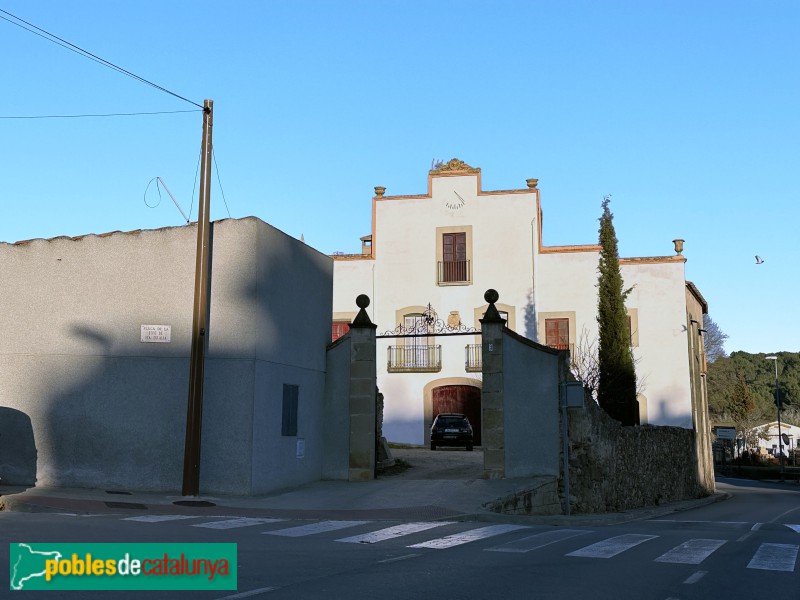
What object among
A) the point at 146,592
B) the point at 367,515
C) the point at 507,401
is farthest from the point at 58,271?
the point at 146,592

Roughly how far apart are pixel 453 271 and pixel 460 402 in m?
5.56

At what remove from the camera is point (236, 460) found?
629 inches

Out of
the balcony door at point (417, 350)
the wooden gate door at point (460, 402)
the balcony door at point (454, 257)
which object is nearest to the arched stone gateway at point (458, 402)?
the wooden gate door at point (460, 402)

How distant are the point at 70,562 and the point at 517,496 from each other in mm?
9999

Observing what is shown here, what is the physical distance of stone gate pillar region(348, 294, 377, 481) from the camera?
1886 cm

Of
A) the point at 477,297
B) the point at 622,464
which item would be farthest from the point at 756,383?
the point at 622,464

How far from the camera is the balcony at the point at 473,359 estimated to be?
34812mm

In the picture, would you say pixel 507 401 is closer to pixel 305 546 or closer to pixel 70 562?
pixel 305 546

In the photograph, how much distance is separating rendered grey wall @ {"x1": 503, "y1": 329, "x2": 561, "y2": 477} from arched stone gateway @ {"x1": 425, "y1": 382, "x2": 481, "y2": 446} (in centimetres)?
1648

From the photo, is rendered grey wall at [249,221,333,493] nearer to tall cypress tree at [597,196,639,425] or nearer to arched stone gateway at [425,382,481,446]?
tall cypress tree at [597,196,639,425]

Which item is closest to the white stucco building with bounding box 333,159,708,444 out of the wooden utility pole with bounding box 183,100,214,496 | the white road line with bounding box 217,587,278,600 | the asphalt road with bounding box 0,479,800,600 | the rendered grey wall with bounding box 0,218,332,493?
Result: the rendered grey wall with bounding box 0,218,332,493

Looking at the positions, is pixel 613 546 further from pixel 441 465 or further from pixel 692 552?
pixel 441 465

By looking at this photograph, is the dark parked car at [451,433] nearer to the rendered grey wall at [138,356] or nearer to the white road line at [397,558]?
the rendered grey wall at [138,356]

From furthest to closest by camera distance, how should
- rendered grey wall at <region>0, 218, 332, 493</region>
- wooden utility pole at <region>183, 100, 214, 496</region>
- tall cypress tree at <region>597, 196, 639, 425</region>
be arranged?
tall cypress tree at <region>597, 196, 639, 425</region> < rendered grey wall at <region>0, 218, 332, 493</region> < wooden utility pole at <region>183, 100, 214, 496</region>
